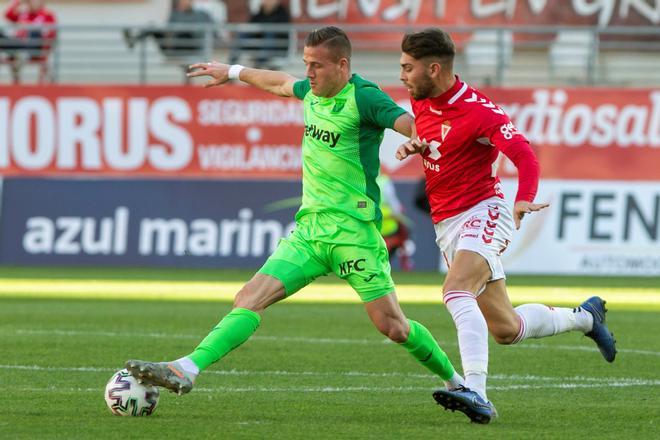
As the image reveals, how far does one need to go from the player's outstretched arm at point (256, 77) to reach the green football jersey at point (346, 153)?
1.79 feet

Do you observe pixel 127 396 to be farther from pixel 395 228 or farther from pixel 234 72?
pixel 395 228

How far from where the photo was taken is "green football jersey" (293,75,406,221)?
8250 mm

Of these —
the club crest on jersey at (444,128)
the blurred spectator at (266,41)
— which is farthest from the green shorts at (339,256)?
the blurred spectator at (266,41)

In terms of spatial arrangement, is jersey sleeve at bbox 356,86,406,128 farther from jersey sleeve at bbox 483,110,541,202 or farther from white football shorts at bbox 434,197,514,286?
white football shorts at bbox 434,197,514,286

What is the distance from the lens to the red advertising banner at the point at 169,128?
2373cm

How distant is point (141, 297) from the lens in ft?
56.1

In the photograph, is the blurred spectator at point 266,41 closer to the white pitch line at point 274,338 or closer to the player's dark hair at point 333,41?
the white pitch line at point 274,338

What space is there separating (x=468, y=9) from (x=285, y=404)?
20815 millimetres

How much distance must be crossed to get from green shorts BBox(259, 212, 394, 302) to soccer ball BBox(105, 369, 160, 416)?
3.20 ft

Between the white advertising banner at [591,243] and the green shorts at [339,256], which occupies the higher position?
the green shorts at [339,256]

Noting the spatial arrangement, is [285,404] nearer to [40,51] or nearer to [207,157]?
[207,157]

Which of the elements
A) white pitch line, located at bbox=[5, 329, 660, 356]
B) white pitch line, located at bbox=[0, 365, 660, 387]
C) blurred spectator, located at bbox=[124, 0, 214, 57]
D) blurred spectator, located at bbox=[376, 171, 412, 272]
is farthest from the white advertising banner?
white pitch line, located at bbox=[0, 365, 660, 387]

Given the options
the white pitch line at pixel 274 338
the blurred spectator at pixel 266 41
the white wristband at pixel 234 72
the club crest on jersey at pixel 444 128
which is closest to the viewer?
the club crest on jersey at pixel 444 128

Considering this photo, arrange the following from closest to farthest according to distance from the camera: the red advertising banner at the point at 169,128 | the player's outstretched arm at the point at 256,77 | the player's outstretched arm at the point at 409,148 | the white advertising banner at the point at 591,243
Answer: the player's outstretched arm at the point at 409,148
the player's outstretched arm at the point at 256,77
the white advertising banner at the point at 591,243
the red advertising banner at the point at 169,128
